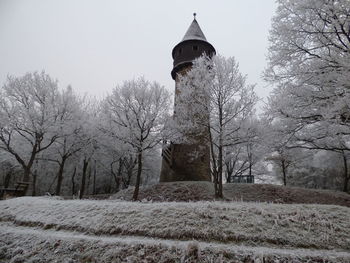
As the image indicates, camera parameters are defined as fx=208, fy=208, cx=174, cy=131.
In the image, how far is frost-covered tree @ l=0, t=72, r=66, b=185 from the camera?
15073 mm

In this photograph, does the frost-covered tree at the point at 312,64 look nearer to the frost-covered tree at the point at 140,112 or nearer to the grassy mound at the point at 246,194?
the grassy mound at the point at 246,194

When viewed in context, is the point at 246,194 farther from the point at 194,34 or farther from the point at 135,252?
the point at 194,34

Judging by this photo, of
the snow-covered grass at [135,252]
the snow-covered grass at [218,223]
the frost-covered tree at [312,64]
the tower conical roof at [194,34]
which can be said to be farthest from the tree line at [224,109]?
the tower conical roof at [194,34]

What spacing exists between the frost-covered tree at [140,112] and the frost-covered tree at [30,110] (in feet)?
18.7

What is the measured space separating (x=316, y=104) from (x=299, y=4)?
351cm

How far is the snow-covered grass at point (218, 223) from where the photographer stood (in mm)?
4512

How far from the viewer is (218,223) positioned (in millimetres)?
5055

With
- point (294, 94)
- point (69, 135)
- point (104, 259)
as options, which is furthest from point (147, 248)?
point (69, 135)

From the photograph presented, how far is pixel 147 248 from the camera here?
13.6ft

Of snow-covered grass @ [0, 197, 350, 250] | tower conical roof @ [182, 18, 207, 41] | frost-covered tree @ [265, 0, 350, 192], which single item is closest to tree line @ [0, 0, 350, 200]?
frost-covered tree @ [265, 0, 350, 192]

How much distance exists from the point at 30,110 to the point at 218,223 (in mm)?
15800

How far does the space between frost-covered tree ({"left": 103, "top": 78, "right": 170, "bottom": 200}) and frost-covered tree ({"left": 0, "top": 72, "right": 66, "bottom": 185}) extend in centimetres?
570

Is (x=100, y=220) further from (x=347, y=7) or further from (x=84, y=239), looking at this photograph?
(x=347, y=7)

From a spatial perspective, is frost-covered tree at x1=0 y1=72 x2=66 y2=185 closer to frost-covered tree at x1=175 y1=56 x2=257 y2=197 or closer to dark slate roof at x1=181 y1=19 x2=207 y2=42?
frost-covered tree at x1=175 y1=56 x2=257 y2=197
